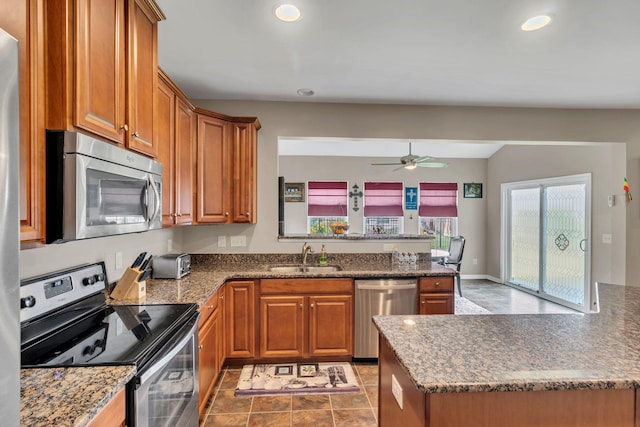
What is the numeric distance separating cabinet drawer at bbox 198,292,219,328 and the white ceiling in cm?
181

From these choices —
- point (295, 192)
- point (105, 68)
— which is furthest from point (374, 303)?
point (295, 192)

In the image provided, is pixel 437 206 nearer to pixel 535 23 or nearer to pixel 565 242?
pixel 565 242

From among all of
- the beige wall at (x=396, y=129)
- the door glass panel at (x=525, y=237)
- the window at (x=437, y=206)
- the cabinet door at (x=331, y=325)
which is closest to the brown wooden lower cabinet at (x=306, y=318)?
the cabinet door at (x=331, y=325)

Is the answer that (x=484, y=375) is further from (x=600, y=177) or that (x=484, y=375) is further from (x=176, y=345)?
(x=600, y=177)

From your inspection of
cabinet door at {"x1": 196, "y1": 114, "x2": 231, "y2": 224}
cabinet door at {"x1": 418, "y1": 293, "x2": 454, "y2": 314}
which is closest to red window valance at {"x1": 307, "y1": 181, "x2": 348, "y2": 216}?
cabinet door at {"x1": 196, "y1": 114, "x2": 231, "y2": 224}

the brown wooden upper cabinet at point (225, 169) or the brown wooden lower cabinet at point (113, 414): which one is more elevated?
the brown wooden upper cabinet at point (225, 169)

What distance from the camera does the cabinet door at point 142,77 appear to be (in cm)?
149

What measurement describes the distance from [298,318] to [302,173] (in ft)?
14.0

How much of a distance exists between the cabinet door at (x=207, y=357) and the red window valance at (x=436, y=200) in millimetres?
5385

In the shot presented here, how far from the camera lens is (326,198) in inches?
267

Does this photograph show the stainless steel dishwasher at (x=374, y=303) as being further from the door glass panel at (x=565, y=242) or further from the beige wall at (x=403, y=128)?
the door glass panel at (x=565, y=242)

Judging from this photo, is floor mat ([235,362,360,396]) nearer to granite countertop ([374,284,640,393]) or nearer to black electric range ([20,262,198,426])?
black electric range ([20,262,198,426])

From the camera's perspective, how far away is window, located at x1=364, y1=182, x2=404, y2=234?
683 centimetres

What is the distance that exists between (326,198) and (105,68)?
5589 millimetres
